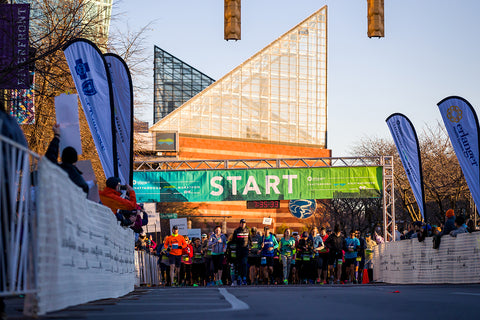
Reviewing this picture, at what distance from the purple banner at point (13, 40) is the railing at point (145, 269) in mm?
6388

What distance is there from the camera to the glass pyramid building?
286 feet

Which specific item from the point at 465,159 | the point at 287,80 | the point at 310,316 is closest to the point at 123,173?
the point at 465,159

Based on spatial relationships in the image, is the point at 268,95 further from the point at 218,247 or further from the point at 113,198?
the point at 113,198

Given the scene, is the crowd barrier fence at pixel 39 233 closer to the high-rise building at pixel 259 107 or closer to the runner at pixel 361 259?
the runner at pixel 361 259

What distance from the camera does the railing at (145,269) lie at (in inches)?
814

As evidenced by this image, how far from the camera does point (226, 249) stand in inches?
1092

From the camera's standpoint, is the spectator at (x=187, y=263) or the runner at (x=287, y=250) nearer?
the runner at (x=287, y=250)

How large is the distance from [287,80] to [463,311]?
274 ft

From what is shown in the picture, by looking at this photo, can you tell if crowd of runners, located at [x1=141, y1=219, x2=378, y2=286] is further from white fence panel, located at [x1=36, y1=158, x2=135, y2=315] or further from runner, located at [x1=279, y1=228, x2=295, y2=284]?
white fence panel, located at [x1=36, y1=158, x2=135, y2=315]

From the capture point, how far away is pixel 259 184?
3300 cm

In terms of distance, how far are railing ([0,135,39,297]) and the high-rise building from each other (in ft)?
257

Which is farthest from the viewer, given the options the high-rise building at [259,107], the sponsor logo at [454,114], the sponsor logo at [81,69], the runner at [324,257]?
the high-rise building at [259,107]

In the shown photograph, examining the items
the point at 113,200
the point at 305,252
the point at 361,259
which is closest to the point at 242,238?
the point at 305,252

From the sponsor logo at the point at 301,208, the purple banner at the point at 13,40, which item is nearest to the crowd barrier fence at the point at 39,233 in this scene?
the purple banner at the point at 13,40
